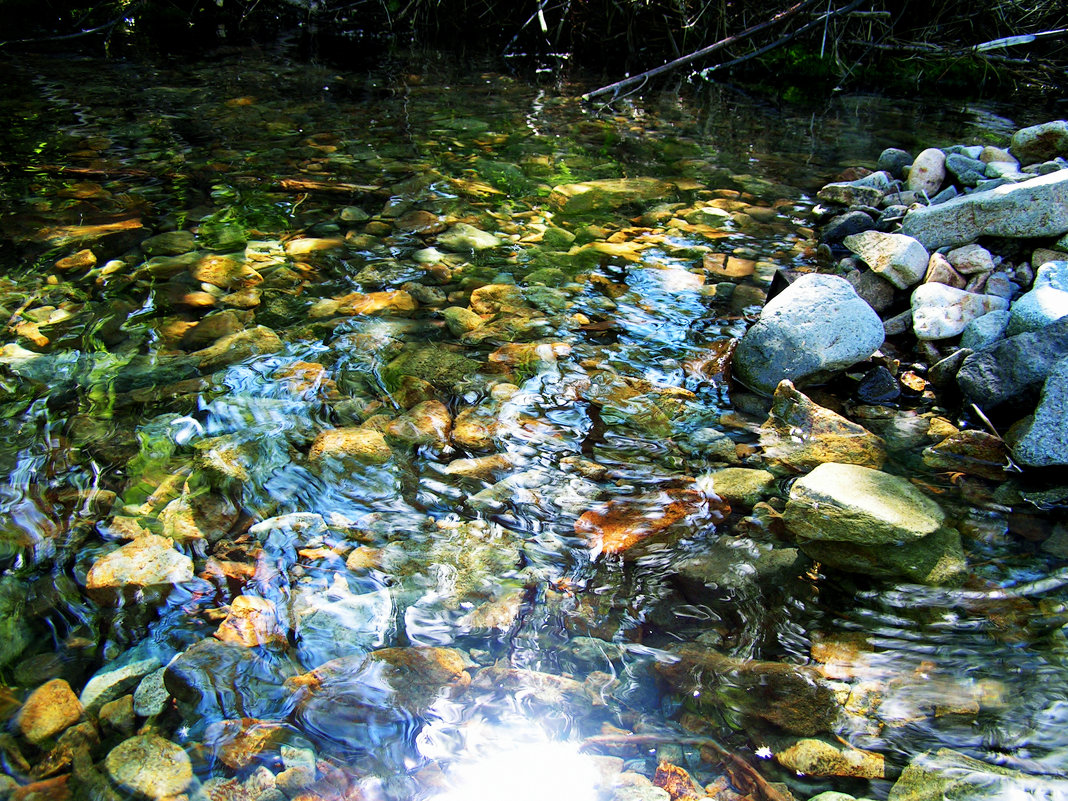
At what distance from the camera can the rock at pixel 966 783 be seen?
1.25 meters

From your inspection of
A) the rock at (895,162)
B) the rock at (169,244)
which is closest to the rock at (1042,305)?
the rock at (895,162)

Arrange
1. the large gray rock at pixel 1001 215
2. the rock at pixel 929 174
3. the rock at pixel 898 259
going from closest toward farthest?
the large gray rock at pixel 1001 215 → the rock at pixel 898 259 → the rock at pixel 929 174

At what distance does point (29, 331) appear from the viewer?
8.27 ft

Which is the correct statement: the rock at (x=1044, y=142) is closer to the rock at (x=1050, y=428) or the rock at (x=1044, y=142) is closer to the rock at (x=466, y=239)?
the rock at (x=1050, y=428)

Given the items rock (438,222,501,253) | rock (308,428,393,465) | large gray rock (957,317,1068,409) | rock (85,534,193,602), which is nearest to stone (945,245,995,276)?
large gray rock (957,317,1068,409)

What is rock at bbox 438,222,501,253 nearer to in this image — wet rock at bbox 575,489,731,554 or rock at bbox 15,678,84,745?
wet rock at bbox 575,489,731,554

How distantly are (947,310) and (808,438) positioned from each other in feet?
3.19

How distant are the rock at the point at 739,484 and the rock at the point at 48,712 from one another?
5.23 ft

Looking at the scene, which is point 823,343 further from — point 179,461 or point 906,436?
point 179,461

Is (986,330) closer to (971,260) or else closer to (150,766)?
(971,260)

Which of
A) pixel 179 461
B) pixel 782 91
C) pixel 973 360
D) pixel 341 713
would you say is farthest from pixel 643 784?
pixel 782 91

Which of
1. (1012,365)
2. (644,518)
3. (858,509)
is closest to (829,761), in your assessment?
(858,509)

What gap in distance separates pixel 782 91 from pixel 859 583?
6.57 m

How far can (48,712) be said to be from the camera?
4.46 ft
